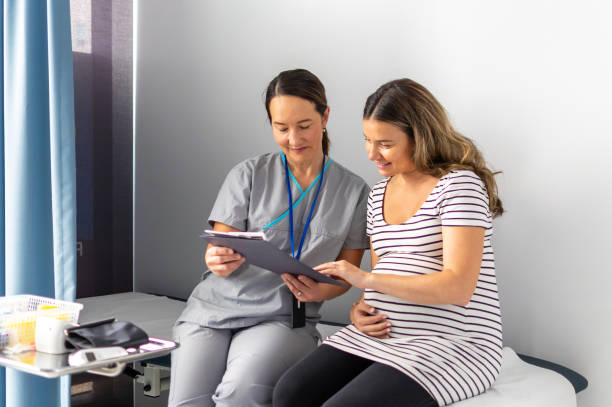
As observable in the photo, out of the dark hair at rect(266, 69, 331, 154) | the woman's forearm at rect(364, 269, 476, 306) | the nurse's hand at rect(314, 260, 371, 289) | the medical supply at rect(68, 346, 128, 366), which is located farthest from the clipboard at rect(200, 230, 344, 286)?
the dark hair at rect(266, 69, 331, 154)

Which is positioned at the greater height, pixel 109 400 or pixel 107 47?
pixel 107 47

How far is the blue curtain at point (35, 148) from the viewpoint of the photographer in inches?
75.1

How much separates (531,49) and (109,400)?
2081mm

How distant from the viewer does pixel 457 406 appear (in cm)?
151

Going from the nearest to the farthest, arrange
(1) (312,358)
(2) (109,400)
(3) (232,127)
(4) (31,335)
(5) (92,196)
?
(4) (31,335) < (1) (312,358) < (2) (109,400) < (3) (232,127) < (5) (92,196)

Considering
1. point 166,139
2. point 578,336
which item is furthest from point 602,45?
point 166,139

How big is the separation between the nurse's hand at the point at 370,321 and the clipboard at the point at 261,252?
3.6 inches

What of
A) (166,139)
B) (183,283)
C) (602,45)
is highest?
(602,45)

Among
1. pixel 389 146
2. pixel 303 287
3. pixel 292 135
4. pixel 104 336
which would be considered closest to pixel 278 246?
pixel 303 287

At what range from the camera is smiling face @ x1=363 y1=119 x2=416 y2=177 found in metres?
1.77

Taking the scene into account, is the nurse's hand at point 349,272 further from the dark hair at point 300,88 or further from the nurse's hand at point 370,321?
the dark hair at point 300,88

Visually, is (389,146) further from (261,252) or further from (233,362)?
(233,362)

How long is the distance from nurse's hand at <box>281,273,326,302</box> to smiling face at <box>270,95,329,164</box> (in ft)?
1.24

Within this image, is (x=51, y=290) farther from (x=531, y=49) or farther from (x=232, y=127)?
(x=531, y=49)
